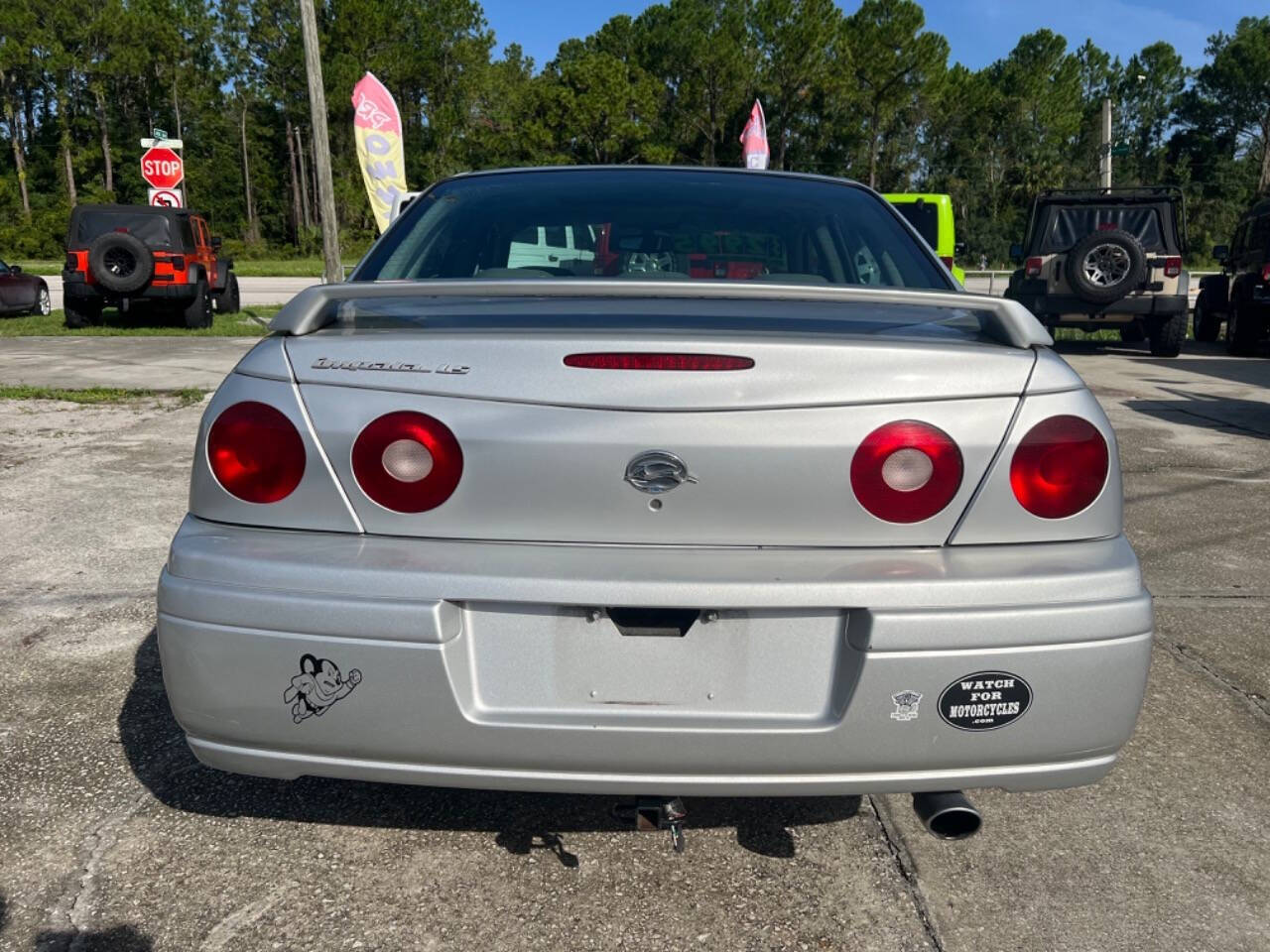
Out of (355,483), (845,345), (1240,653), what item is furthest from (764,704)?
(1240,653)

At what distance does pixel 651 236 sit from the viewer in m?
2.89

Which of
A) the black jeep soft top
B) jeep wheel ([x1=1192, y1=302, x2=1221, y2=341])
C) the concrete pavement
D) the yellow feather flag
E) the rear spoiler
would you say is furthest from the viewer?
jeep wheel ([x1=1192, y1=302, x2=1221, y2=341])

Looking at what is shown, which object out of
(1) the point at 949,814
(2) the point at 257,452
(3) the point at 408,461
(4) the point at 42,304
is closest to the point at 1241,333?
(1) the point at 949,814

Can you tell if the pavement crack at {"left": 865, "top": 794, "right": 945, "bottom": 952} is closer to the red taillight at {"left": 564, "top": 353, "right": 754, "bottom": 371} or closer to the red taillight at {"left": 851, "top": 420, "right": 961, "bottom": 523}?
the red taillight at {"left": 851, "top": 420, "right": 961, "bottom": 523}

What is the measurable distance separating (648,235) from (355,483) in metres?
1.35

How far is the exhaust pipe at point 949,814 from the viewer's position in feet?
6.25

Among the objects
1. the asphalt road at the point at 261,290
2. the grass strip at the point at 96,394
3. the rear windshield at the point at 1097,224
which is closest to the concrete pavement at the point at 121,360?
the grass strip at the point at 96,394

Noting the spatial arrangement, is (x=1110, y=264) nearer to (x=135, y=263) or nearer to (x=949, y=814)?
(x=949, y=814)

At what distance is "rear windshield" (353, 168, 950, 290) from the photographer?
284 centimetres

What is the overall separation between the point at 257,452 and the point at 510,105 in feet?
211

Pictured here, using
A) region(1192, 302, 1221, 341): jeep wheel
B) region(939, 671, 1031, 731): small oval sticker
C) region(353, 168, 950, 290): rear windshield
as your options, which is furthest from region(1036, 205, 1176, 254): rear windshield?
region(939, 671, 1031, 731): small oval sticker

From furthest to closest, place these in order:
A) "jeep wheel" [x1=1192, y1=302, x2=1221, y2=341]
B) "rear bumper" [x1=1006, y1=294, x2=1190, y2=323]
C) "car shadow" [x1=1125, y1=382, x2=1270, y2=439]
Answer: "jeep wheel" [x1=1192, y1=302, x2=1221, y2=341], "rear bumper" [x1=1006, y1=294, x2=1190, y2=323], "car shadow" [x1=1125, y1=382, x2=1270, y2=439]

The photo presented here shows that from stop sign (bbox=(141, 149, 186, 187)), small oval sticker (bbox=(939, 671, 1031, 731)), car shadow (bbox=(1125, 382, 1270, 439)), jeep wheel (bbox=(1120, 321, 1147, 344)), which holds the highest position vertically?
stop sign (bbox=(141, 149, 186, 187))

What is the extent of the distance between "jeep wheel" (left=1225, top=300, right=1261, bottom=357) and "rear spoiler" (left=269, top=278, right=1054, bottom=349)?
13537 mm
